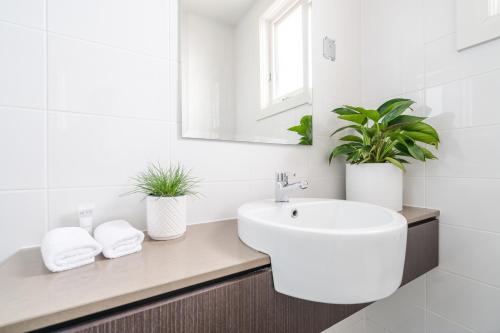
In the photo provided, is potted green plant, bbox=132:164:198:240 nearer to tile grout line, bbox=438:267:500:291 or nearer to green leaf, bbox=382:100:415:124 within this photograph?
green leaf, bbox=382:100:415:124

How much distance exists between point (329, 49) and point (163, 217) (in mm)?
1151

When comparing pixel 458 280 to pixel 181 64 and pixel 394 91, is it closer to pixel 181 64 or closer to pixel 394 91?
pixel 394 91

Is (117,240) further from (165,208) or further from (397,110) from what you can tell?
A: (397,110)

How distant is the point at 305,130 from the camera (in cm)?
112

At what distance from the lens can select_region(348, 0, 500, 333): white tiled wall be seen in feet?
2.86

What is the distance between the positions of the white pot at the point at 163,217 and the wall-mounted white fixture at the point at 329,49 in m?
1.06

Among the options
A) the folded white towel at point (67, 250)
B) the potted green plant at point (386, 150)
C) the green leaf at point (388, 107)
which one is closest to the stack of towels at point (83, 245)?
the folded white towel at point (67, 250)

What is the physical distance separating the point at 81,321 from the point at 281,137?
0.90 metres

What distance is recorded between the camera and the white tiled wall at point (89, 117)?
599mm

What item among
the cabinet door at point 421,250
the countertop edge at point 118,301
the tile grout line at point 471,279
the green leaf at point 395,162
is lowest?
the tile grout line at point 471,279

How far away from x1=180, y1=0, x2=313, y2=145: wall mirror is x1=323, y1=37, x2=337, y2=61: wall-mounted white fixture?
11 centimetres

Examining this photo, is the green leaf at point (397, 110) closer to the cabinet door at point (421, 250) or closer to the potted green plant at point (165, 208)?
the cabinet door at point (421, 250)

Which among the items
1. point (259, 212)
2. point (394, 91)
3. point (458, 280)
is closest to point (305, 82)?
point (394, 91)

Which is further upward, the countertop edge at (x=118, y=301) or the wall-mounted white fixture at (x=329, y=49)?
the wall-mounted white fixture at (x=329, y=49)
